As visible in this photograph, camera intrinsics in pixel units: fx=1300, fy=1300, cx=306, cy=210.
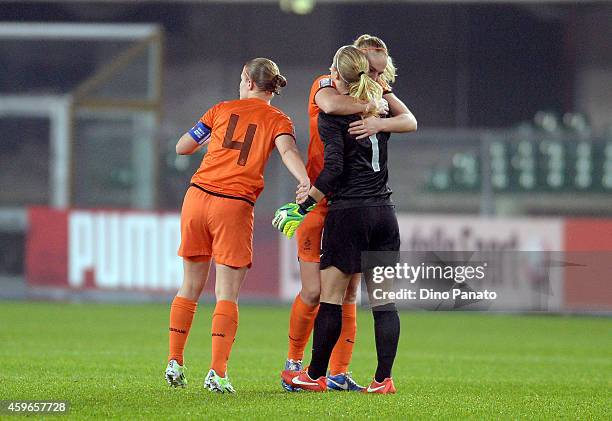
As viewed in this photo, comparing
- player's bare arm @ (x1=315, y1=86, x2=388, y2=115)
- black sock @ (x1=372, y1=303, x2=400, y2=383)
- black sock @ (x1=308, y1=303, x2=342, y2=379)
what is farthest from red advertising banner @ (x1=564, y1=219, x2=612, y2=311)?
player's bare arm @ (x1=315, y1=86, x2=388, y2=115)

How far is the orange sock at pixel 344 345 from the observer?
24.1 ft

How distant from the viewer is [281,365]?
9172 mm

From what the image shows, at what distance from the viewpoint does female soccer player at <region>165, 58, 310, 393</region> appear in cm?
695

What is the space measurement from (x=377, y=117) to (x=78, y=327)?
6479 mm

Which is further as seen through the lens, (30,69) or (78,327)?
(30,69)

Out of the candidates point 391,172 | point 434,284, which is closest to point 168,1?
point 391,172

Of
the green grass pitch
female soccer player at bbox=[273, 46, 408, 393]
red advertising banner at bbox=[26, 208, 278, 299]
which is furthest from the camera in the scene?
red advertising banner at bbox=[26, 208, 278, 299]

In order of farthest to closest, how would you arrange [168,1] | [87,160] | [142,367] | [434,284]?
1. [168,1]
2. [87,160]
3. [434,284]
4. [142,367]

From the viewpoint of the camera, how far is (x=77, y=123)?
58.1 ft

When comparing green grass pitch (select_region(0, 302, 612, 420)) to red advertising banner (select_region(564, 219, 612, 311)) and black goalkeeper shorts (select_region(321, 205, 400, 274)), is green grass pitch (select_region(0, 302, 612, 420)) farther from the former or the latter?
black goalkeeper shorts (select_region(321, 205, 400, 274))

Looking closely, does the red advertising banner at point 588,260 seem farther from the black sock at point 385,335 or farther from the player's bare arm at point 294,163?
the player's bare arm at point 294,163

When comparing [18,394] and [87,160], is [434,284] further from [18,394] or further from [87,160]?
[87,160]

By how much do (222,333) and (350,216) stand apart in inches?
36.6

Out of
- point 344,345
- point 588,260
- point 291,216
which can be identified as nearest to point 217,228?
point 291,216
